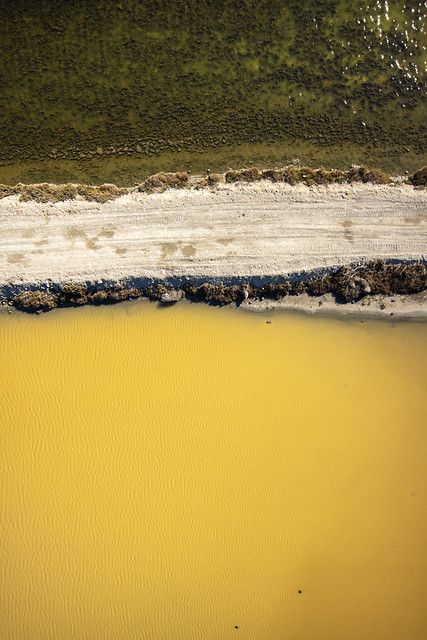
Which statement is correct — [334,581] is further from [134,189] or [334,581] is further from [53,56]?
[53,56]

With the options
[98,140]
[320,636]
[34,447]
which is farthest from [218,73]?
[320,636]

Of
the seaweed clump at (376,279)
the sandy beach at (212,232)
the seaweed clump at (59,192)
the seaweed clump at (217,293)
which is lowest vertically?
the seaweed clump at (217,293)

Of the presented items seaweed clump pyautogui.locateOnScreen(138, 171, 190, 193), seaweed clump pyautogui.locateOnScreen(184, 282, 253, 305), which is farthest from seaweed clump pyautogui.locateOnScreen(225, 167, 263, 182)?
seaweed clump pyautogui.locateOnScreen(184, 282, 253, 305)

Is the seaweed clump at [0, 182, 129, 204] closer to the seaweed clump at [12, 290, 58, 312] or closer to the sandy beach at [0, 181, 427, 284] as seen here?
the sandy beach at [0, 181, 427, 284]

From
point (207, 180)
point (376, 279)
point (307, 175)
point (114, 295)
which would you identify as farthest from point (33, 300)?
point (376, 279)

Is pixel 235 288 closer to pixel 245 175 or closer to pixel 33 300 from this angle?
pixel 245 175

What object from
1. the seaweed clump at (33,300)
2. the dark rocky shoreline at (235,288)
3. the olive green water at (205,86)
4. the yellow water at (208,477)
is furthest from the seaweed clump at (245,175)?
the seaweed clump at (33,300)

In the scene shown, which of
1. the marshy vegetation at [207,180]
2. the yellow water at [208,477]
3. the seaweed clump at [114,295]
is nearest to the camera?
the yellow water at [208,477]

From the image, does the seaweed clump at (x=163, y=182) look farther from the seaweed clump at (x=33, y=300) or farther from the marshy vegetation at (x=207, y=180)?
the seaweed clump at (x=33, y=300)
